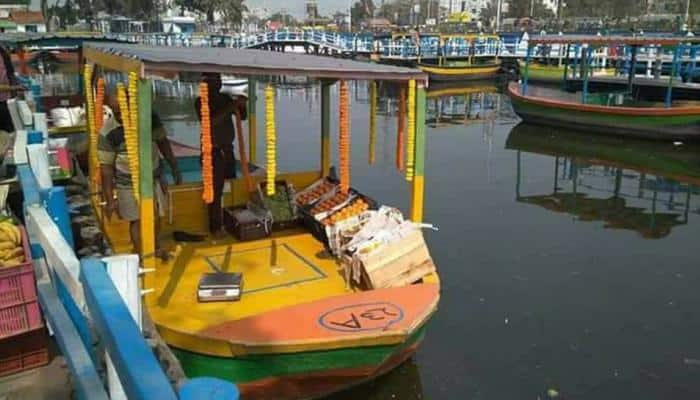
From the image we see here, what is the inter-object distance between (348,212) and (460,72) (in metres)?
31.8

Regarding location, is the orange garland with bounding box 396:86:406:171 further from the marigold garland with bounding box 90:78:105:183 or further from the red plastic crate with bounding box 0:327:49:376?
the red plastic crate with bounding box 0:327:49:376

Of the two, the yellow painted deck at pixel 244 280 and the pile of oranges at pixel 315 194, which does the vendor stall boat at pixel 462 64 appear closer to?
the pile of oranges at pixel 315 194

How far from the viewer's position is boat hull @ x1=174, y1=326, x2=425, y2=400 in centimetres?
492

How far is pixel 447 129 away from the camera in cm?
2212

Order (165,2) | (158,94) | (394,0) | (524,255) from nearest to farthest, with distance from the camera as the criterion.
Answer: (524,255), (158,94), (165,2), (394,0)

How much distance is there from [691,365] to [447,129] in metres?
16.1

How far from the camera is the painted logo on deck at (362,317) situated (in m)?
5.01

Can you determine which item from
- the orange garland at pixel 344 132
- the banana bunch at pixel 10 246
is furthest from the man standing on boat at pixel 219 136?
the banana bunch at pixel 10 246

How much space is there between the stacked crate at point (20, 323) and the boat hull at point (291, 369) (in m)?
1.59

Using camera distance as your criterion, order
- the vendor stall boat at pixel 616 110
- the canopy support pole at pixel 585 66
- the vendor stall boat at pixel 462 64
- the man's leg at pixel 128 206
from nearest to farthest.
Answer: the man's leg at pixel 128 206 → the vendor stall boat at pixel 616 110 → the canopy support pole at pixel 585 66 → the vendor stall boat at pixel 462 64

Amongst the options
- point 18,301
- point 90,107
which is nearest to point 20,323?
point 18,301

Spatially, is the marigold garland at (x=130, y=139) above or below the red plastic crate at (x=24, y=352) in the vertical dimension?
above

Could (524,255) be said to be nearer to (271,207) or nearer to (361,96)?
(271,207)

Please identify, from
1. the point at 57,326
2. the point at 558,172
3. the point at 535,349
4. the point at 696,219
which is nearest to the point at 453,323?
the point at 535,349
